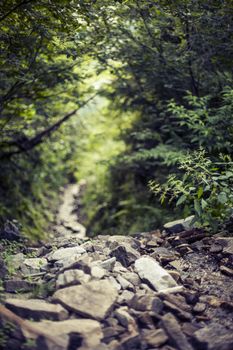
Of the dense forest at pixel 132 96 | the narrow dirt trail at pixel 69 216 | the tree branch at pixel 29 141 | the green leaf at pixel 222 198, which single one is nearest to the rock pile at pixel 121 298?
the green leaf at pixel 222 198

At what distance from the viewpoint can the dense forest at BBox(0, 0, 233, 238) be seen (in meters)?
4.30

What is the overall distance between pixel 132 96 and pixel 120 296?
5145 mm

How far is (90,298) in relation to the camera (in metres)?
2.96

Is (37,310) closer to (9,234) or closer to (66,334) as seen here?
(66,334)

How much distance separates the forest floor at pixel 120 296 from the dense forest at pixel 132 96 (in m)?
0.63

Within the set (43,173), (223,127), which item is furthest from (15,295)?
(43,173)

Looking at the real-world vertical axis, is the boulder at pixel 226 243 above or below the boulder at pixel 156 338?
above

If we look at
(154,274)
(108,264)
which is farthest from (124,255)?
(154,274)

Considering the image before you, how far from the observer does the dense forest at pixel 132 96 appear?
4.30 metres

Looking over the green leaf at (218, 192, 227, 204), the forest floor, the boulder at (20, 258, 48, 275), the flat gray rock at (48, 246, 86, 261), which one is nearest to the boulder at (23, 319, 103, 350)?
the forest floor

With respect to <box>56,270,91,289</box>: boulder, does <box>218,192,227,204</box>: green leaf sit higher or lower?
higher

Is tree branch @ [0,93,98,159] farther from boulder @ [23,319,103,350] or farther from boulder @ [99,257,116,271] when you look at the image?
boulder @ [23,319,103,350]

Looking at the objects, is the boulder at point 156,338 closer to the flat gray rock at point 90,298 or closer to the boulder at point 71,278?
the flat gray rock at point 90,298

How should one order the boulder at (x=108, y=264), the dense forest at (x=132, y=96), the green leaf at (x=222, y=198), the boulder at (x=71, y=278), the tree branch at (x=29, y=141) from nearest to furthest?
1. the boulder at (x=71, y=278)
2. the boulder at (x=108, y=264)
3. the green leaf at (x=222, y=198)
4. the dense forest at (x=132, y=96)
5. the tree branch at (x=29, y=141)
